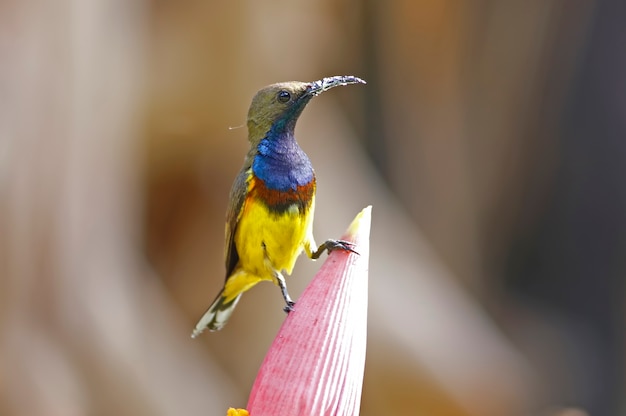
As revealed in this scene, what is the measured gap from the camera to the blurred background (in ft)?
6.09

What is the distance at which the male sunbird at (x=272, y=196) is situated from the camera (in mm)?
925

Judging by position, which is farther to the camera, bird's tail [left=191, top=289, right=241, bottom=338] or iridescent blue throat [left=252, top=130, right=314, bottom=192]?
bird's tail [left=191, top=289, right=241, bottom=338]

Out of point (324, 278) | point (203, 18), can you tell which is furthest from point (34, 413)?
point (324, 278)

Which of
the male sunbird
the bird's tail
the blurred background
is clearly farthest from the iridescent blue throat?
the blurred background

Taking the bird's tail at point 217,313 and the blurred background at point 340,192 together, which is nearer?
the bird's tail at point 217,313

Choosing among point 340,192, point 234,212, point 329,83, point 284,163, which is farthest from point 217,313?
point 340,192

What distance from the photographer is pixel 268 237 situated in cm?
98

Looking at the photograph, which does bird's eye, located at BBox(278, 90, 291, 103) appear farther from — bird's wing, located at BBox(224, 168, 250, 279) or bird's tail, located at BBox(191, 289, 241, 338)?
bird's tail, located at BBox(191, 289, 241, 338)

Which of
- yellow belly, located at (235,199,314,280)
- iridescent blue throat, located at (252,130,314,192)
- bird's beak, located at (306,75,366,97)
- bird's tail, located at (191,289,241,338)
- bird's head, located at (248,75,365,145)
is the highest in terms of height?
bird's beak, located at (306,75,366,97)

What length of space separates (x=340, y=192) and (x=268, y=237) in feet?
4.32

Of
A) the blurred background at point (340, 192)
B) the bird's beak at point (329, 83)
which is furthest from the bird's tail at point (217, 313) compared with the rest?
the blurred background at point (340, 192)

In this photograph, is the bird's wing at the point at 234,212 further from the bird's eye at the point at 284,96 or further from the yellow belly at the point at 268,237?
the bird's eye at the point at 284,96

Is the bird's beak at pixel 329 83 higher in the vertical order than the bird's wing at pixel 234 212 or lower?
higher

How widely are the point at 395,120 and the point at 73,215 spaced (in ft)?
3.39
